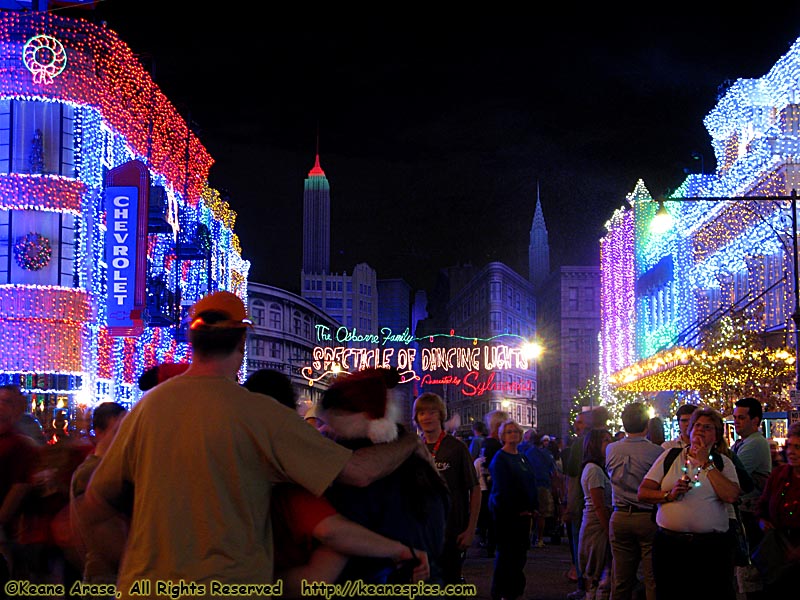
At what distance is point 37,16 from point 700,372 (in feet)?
70.6

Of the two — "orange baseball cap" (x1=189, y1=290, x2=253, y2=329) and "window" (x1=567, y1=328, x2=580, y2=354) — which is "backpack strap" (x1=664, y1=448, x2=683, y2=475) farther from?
"window" (x1=567, y1=328, x2=580, y2=354)

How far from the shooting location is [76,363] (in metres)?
28.5

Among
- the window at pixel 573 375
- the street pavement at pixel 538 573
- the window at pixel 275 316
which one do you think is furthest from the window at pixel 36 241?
the window at pixel 573 375

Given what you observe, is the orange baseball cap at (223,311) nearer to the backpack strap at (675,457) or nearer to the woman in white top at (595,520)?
the backpack strap at (675,457)

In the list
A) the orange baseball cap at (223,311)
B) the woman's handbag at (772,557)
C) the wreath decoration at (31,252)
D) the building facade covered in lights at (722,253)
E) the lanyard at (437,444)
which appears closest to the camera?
the orange baseball cap at (223,311)

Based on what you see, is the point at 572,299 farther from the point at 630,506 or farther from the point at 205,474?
the point at 205,474

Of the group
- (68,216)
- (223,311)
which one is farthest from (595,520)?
(68,216)

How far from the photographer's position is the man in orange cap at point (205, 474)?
3.43 m

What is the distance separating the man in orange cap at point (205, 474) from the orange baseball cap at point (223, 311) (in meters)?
0.08

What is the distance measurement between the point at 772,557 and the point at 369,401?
4.98m

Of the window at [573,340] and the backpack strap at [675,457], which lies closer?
the backpack strap at [675,457]

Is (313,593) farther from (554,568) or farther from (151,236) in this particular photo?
(151,236)

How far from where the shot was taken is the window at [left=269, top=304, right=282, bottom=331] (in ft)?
324

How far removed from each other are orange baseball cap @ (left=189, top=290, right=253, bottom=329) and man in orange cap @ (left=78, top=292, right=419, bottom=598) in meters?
0.08
